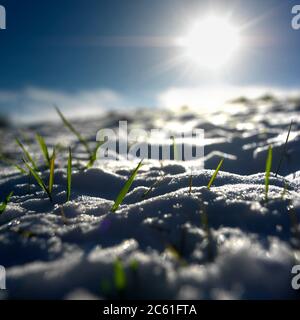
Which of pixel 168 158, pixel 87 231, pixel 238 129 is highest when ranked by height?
pixel 238 129

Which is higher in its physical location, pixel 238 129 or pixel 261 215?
pixel 238 129

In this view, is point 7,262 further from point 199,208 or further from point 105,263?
point 199,208

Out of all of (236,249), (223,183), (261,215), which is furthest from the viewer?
(223,183)

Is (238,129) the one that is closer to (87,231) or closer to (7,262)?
(87,231)

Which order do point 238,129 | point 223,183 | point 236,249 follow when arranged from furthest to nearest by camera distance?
point 238,129 < point 223,183 < point 236,249

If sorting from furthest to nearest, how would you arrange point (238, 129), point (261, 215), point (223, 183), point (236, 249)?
point (238, 129)
point (223, 183)
point (261, 215)
point (236, 249)

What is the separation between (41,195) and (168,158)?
0.87 m

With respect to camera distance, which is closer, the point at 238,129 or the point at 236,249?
the point at 236,249
